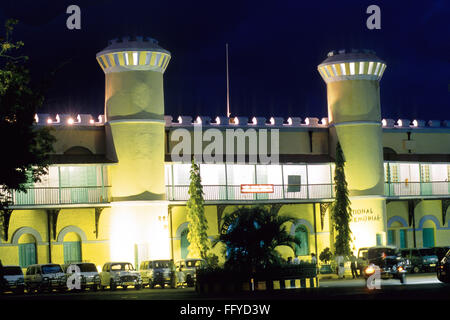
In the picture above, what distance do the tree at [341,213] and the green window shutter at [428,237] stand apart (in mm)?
8427

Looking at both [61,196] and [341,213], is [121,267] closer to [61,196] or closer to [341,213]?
[61,196]

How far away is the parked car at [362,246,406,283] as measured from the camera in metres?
33.1

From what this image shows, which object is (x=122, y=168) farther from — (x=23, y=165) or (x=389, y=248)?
(x=23, y=165)

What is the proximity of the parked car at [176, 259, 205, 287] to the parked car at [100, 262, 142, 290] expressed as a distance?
1963 millimetres

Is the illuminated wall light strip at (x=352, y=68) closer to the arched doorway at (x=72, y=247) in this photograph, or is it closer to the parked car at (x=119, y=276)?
the parked car at (x=119, y=276)

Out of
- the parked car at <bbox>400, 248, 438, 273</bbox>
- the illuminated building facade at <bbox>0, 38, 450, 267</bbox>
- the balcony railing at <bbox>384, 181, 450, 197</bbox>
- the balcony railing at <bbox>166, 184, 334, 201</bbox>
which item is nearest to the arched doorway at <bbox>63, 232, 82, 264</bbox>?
the illuminated building facade at <bbox>0, 38, 450, 267</bbox>

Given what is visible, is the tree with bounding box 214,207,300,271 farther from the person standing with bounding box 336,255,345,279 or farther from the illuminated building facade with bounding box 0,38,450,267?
the person standing with bounding box 336,255,345,279

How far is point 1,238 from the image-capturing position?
4341 cm

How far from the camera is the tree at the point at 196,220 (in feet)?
144

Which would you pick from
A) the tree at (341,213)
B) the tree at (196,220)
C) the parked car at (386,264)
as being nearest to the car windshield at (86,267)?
the tree at (196,220)

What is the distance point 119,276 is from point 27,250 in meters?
7.17

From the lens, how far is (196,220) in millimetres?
44219

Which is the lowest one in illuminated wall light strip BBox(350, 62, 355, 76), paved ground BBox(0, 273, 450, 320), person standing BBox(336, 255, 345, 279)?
person standing BBox(336, 255, 345, 279)
